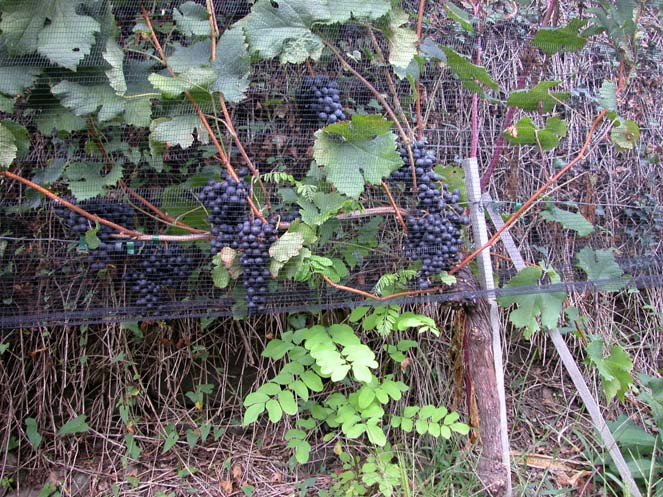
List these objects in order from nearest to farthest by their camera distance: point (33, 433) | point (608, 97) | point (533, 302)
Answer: point (608, 97), point (533, 302), point (33, 433)

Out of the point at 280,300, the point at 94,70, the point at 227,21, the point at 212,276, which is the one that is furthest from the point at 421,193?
the point at 94,70

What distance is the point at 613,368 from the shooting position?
164 cm

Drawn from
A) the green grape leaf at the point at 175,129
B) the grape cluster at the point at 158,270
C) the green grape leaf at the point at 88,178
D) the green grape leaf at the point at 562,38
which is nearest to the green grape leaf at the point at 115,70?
the green grape leaf at the point at 175,129

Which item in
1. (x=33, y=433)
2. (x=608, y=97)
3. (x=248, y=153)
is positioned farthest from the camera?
(x=33, y=433)

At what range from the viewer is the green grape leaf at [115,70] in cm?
142

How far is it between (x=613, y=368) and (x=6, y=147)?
1.78 metres

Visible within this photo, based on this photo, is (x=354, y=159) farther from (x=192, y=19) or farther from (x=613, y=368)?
(x=613, y=368)

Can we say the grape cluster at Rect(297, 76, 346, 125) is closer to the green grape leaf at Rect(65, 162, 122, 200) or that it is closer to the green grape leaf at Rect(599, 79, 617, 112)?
the green grape leaf at Rect(65, 162, 122, 200)

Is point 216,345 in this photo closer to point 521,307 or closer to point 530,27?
point 521,307

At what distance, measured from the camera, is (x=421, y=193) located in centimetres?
160

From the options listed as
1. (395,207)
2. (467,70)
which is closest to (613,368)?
(395,207)

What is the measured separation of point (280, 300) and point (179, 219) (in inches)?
14.9

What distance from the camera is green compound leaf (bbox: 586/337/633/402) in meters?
1.62

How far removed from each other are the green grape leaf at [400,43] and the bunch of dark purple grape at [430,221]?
0.78 feet
